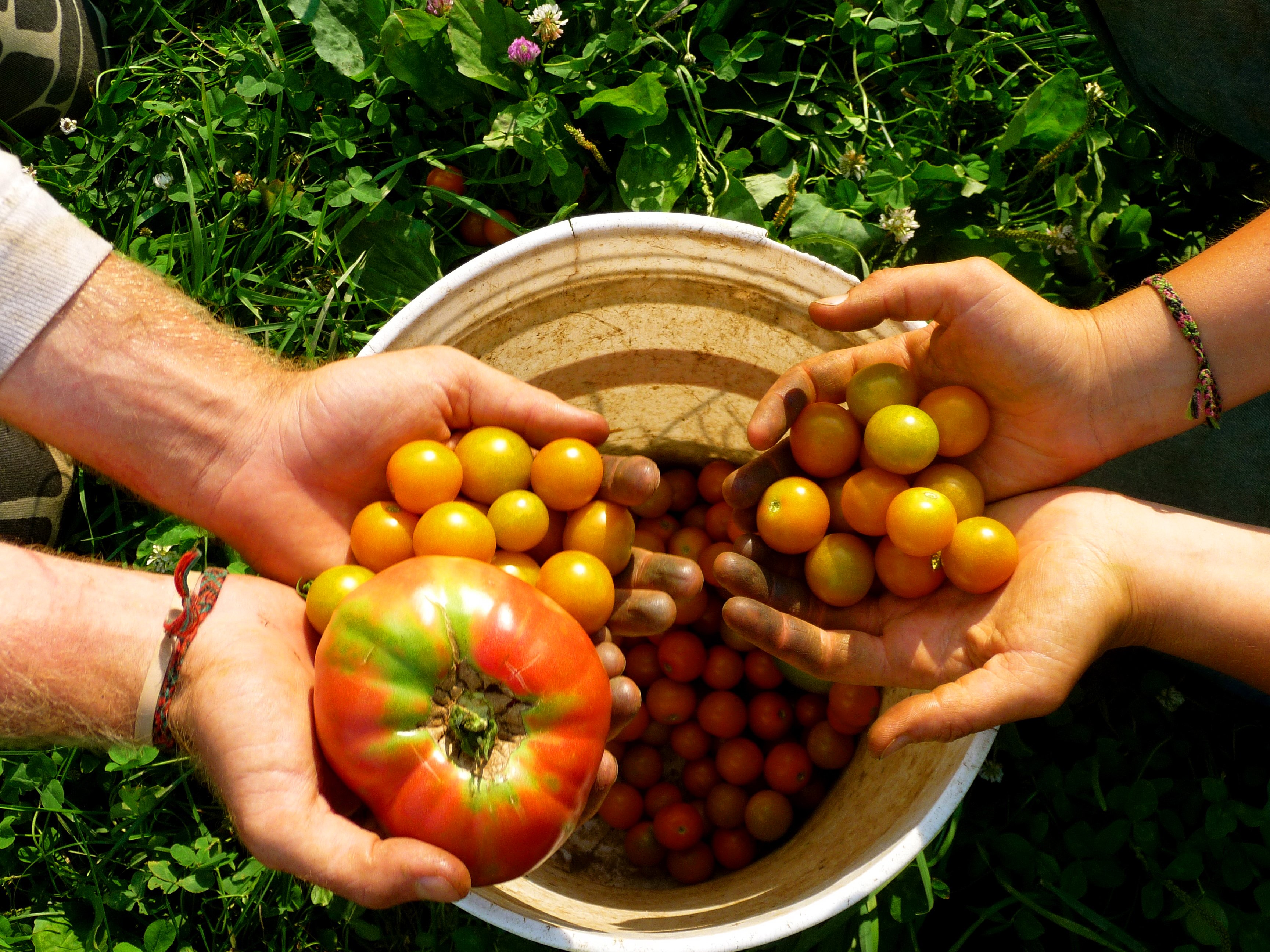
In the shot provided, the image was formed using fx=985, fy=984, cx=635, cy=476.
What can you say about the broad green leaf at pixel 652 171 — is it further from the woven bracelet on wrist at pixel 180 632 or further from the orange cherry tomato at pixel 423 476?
the woven bracelet on wrist at pixel 180 632

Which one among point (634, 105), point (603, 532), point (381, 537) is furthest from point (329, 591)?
point (634, 105)

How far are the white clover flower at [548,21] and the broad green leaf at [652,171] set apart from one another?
19.6 inches

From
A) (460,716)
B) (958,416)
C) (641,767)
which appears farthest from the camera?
(641,767)

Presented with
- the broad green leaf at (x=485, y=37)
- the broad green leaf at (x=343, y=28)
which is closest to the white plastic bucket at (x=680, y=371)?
the broad green leaf at (x=485, y=37)

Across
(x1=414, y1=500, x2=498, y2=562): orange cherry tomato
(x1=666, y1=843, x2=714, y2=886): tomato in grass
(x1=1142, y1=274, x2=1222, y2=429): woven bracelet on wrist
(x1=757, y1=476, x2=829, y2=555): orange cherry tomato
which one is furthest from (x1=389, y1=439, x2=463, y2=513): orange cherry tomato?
(x1=1142, y1=274, x2=1222, y2=429): woven bracelet on wrist

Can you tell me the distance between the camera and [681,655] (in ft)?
12.2

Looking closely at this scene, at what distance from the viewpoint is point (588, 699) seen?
242cm

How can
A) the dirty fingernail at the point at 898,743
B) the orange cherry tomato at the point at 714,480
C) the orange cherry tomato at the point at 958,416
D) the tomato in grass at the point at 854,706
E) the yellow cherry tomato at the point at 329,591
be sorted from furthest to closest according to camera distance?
1. the orange cherry tomato at the point at 714,480
2. the tomato in grass at the point at 854,706
3. the orange cherry tomato at the point at 958,416
4. the yellow cherry tomato at the point at 329,591
5. the dirty fingernail at the point at 898,743

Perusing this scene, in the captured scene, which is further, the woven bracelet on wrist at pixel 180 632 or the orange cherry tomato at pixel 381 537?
the orange cherry tomato at pixel 381 537

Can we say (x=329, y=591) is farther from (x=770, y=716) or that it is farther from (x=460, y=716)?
(x=770, y=716)

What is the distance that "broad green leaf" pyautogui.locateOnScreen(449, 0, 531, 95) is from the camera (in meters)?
3.85

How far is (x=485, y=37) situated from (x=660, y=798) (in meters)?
3.04

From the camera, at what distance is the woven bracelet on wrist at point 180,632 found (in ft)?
8.30

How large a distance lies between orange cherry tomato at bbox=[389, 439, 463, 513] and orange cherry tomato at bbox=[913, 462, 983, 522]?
4.70 feet
